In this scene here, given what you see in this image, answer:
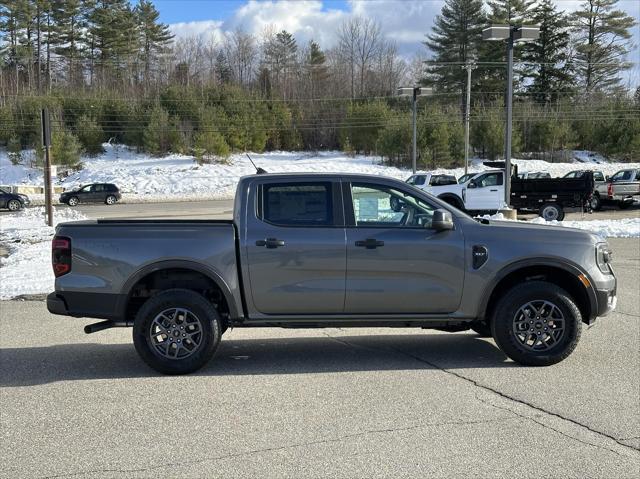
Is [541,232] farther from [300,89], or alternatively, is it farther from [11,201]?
[300,89]

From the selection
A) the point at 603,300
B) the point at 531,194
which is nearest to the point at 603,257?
the point at 603,300

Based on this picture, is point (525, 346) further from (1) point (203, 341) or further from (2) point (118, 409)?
(2) point (118, 409)

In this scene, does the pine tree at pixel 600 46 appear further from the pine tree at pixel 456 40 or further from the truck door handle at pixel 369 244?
the truck door handle at pixel 369 244

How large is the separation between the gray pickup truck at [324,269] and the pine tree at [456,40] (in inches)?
2851

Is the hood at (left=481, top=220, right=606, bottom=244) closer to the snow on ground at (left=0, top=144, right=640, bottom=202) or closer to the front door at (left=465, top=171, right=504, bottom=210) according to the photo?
the front door at (left=465, top=171, right=504, bottom=210)

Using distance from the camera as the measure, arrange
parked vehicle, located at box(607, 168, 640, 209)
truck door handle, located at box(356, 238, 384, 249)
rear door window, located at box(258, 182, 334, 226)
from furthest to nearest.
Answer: parked vehicle, located at box(607, 168, 640, 209)
rear door window, located at box(258, 182, 334, 226)
truck door handle, located at box(356, 238, 384, 249)

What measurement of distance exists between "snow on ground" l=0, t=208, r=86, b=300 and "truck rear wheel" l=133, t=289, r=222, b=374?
5594 millimetres

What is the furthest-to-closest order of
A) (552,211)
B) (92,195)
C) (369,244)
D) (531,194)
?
(92,195) → (531,194) → (552,211) → (369,244)

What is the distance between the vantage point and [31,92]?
2854 inches

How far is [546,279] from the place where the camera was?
261 inches

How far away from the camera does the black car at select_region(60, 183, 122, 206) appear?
44344mm

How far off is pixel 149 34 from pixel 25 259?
77.7 metres

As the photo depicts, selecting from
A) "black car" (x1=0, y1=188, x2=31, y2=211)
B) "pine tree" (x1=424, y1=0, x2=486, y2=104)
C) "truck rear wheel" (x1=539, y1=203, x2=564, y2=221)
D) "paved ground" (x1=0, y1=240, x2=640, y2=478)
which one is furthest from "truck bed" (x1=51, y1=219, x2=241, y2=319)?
"pine tree" (x1=424, y1=0, x2=486, y2=104)

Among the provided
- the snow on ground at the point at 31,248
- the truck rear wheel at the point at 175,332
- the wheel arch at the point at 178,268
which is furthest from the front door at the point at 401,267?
the snow on ground at the point at 31,248
